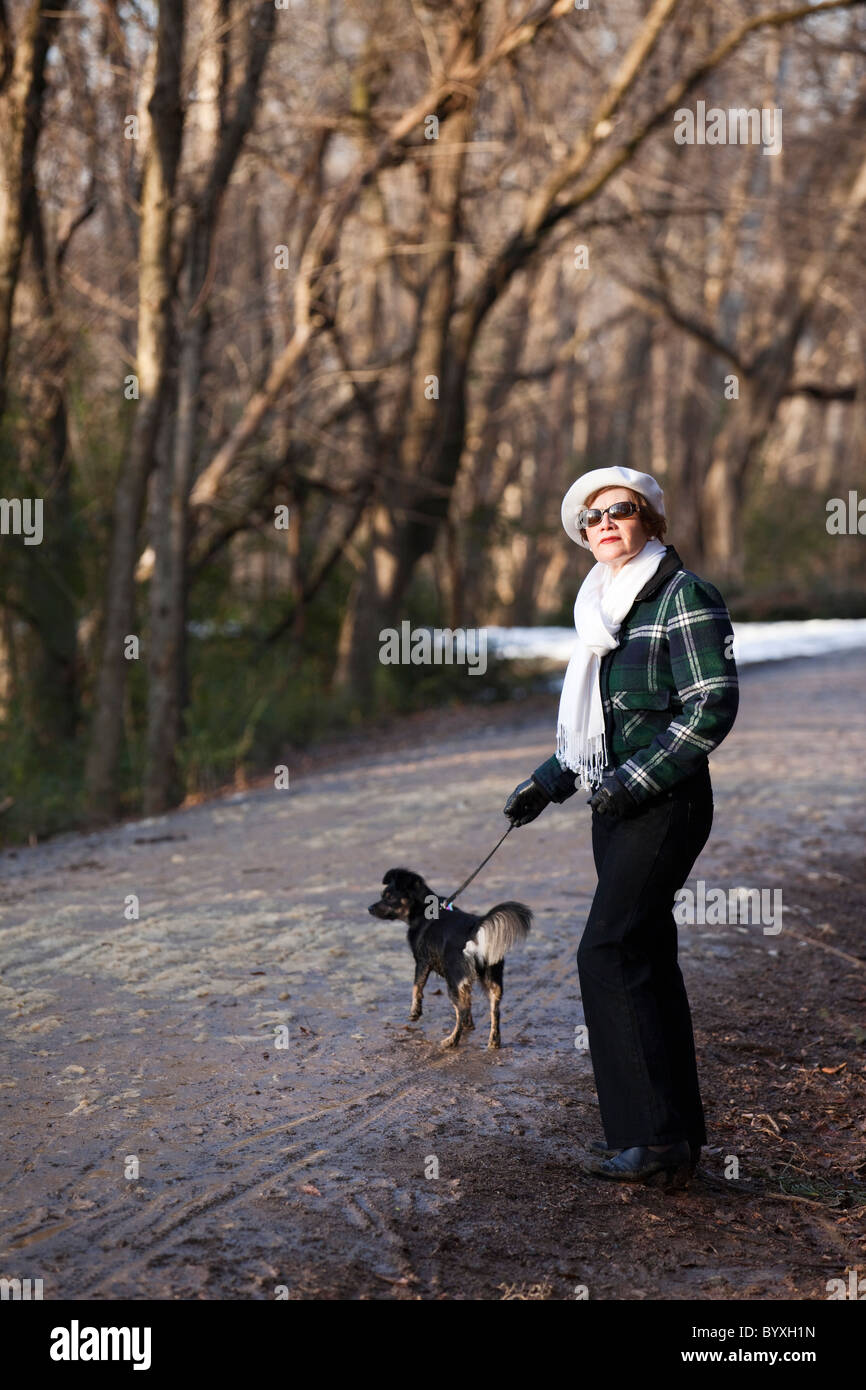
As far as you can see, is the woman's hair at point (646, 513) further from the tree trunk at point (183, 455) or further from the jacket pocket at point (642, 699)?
the tree trunk at point (183, 455)

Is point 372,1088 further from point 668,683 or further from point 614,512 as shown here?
point 614,512

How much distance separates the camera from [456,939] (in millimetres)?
5582

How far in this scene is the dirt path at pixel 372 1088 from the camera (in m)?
4.00

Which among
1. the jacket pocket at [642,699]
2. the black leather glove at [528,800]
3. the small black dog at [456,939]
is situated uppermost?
the jacket pocket at [642,699]

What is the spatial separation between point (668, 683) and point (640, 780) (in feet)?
1.12

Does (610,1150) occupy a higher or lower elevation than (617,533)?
lower

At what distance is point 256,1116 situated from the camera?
194 inches

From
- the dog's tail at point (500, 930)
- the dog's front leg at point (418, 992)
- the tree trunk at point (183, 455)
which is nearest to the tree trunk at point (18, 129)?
the tree trunk at point (183, 455)

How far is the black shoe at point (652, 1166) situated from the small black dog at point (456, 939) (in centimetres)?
96

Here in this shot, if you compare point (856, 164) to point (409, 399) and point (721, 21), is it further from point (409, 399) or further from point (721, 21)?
point (409, 399)

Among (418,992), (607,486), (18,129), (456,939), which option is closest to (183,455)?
(18,129)
